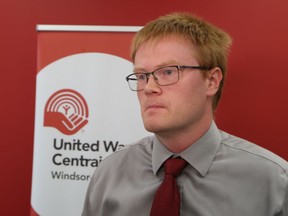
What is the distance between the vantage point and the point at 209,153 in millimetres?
1303

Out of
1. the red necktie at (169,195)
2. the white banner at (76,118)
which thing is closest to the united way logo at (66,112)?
the white banner at (76,118)

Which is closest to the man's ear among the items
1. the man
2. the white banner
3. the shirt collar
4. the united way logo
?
the man

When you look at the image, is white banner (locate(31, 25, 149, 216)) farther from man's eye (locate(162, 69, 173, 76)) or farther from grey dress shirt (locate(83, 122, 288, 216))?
man's eye (locate(162, 69, 173, 76))

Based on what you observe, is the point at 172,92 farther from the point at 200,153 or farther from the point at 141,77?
the point at 200,153

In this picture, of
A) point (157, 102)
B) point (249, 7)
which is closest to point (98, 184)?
point (157, 102)

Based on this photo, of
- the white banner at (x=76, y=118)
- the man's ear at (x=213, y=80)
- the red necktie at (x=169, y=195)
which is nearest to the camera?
the red necktie at (x=169, y=195)

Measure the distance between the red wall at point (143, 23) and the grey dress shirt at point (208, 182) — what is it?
611mm

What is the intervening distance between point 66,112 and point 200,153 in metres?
0.85

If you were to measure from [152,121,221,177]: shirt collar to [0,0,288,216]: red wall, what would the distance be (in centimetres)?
66

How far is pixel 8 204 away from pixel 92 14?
52.5 inches

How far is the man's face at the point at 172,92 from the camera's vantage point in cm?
120

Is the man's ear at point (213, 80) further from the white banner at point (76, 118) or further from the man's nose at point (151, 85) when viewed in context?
the white banner at point (76, 118)

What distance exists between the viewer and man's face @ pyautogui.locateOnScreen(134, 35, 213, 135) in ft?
3.95

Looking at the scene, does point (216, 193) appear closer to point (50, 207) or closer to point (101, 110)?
point (101, 110)
